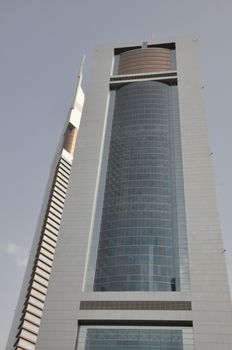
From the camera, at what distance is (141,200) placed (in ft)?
264

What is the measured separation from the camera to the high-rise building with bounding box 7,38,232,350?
62125 millimetres

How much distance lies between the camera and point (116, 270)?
70.8 m

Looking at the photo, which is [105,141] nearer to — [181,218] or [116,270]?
[181,218]

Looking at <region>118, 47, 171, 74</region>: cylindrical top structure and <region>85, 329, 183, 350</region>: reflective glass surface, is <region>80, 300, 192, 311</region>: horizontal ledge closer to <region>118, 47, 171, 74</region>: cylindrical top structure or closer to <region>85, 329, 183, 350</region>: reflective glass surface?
<region>85, 329, 183, 350</region>: reflective glass surface

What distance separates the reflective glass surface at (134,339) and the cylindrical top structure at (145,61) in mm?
75845

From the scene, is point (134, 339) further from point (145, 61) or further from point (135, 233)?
point (145, 61)

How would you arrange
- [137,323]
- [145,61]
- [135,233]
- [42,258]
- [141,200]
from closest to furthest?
1. [137,323]
2. [135,233]
3. [141,200]
4. [42,258]
5. [145,61]

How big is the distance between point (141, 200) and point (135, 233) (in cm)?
817

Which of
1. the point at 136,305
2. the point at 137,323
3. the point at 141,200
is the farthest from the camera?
the point at 141,200

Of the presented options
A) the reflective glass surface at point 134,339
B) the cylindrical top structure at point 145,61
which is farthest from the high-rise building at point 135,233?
the cylindrical top structure at point 145,61

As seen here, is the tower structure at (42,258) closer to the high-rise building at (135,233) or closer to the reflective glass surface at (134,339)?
the high-rise building at (135,233)

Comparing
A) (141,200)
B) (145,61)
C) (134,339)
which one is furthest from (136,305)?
(145,61)

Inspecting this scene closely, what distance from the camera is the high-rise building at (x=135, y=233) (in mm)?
62125

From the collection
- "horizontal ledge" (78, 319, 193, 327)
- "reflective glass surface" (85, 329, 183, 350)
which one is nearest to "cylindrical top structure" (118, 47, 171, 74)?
"horizontal ledge" (78, 319, 193, 327)
